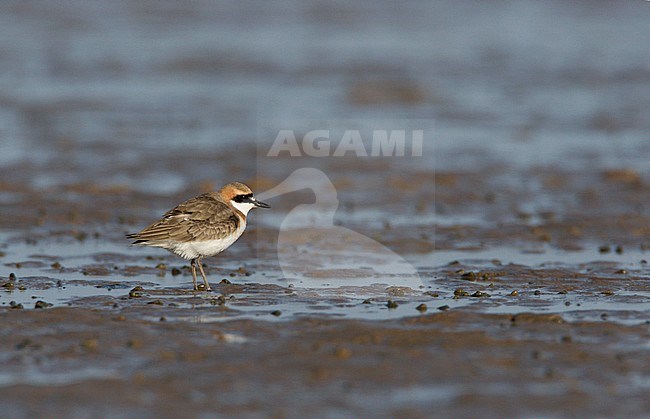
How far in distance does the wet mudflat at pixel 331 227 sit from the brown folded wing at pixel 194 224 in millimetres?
549

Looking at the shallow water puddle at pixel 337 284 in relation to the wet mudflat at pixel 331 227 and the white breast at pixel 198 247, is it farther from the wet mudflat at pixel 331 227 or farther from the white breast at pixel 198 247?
the white breast at pixel 198 247

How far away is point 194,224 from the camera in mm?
10773

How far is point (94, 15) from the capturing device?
113 ft

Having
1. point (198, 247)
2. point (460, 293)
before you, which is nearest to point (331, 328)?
point (460, 293)

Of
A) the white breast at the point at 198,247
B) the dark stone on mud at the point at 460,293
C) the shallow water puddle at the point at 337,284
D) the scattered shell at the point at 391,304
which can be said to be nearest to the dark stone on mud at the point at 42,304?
the shallow water puddle at the point at 337,284

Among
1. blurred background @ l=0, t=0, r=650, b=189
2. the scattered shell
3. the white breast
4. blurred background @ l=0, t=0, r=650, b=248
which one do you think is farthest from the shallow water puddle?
blurred background @ l=0, t=0, r=650, b=189

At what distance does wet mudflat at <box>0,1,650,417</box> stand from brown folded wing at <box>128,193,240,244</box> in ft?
1.80

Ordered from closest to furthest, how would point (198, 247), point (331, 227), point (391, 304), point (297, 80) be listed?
1. point (391, 304)
2. point (198, 247)
3. point (331, 227)
4. point (297, 80)

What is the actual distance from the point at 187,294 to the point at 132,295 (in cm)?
58

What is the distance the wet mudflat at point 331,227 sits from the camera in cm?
773

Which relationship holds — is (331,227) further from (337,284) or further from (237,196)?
(337,284)

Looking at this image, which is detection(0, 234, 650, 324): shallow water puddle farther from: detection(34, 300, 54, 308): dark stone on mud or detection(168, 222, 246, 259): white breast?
detection(168, 222, 246, 259): white breast

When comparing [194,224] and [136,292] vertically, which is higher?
[194,224]

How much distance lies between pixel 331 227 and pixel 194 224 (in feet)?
11.3
